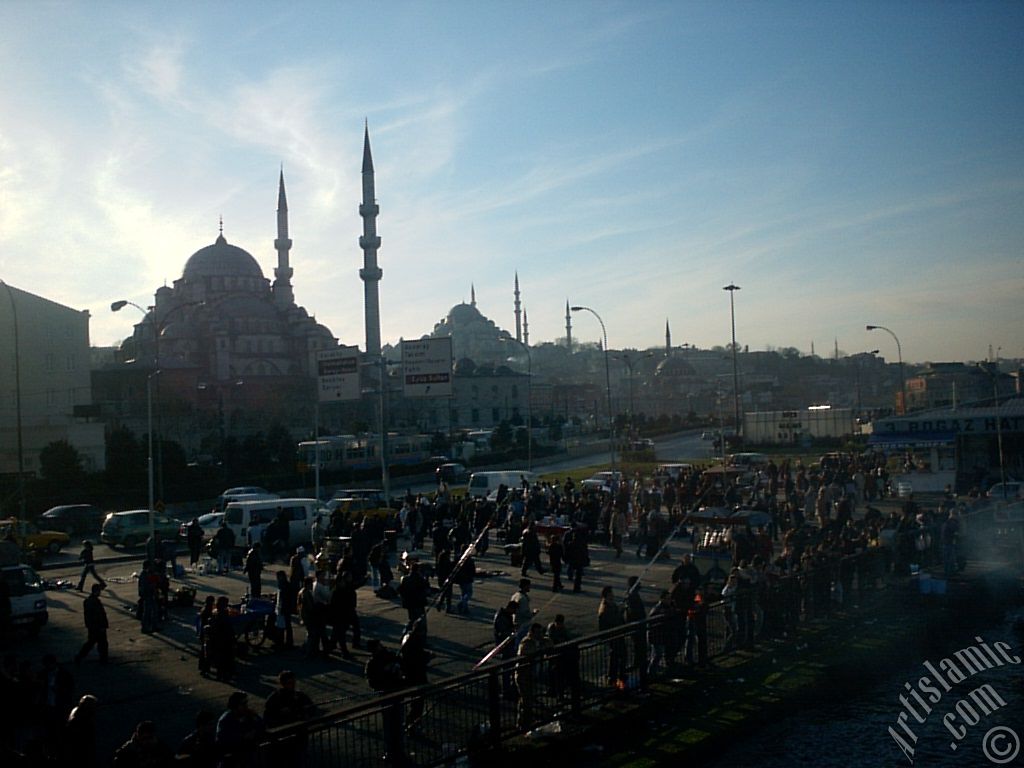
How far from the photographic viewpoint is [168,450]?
42.2 m

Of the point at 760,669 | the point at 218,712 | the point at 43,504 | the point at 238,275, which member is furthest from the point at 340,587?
the point at 238,275

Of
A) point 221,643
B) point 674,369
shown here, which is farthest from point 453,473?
point 674,369

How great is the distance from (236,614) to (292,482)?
32.6m

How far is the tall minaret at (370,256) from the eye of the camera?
7081cm

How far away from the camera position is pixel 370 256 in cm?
7125

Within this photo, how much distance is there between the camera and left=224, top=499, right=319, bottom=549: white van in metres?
22.0

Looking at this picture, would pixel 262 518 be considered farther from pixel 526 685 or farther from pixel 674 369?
pixel 674 369

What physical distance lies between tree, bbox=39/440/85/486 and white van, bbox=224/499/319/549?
18.9m

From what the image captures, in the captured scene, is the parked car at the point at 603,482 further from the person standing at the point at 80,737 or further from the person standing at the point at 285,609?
the person standing at the point at 80,737

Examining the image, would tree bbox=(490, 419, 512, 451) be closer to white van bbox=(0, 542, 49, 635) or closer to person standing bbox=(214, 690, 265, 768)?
white van bbox=(0, 542, 49, 635)

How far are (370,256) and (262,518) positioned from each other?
167 ft

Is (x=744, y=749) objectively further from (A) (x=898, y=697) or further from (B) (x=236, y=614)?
(B) (x=236, y=614)

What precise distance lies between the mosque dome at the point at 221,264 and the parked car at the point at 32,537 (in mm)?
62464

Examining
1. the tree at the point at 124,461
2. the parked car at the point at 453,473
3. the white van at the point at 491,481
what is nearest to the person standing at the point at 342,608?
the white van at the point at 491,481
